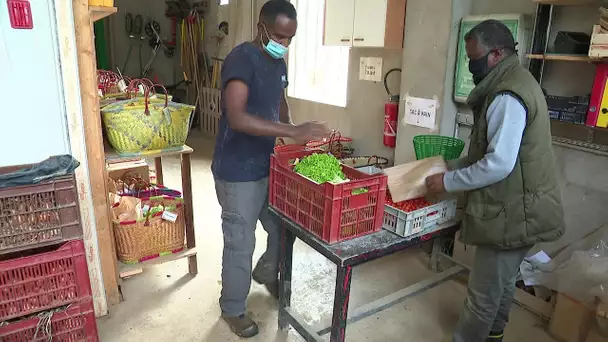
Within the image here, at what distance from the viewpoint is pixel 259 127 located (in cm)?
189

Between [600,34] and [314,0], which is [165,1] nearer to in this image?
[314,0]

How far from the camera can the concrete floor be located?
2361 millimetres

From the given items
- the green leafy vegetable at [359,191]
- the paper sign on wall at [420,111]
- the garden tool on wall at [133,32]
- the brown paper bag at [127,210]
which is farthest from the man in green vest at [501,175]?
the garden tool on wall at [133,32]

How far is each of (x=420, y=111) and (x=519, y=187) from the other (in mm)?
1439

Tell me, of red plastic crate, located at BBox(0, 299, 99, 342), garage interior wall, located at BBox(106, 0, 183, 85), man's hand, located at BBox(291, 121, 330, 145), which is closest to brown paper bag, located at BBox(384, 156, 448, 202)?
man's hand, located at BBox(291, 121, 330, 145)

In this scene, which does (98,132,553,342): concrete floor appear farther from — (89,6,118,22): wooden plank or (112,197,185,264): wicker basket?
(89,6,118,22): wooden plank

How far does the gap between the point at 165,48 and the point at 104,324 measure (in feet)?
21.8

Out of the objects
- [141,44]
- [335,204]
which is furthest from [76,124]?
[141,44]

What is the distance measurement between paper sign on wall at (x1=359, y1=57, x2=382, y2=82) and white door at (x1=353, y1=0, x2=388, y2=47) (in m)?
0.35

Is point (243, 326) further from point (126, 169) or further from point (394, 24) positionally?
point (394, 24)

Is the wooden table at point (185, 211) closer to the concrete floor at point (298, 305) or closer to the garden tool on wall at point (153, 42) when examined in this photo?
the concrete floor at point (298, 305)

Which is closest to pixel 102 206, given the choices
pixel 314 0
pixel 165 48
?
pixel 314 0

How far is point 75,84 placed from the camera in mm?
2088

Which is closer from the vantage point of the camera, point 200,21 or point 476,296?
point 476,296
